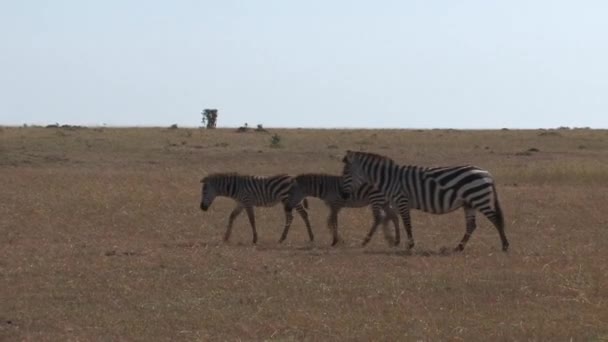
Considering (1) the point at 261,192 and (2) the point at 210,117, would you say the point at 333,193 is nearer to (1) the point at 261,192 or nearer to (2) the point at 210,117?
(1) the point at 261,192

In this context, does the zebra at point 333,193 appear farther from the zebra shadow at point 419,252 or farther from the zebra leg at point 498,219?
the zebra leg at point 498,219

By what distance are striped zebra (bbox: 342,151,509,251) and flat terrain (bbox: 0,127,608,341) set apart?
502 millimetres

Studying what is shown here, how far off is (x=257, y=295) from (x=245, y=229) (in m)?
6.35

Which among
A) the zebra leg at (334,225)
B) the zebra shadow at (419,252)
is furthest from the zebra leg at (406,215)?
the zebra leg at (334,225)

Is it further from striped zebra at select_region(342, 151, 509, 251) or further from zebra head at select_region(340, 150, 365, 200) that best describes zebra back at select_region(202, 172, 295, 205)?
striped zebra at select_region(342, 151, 509, 251)

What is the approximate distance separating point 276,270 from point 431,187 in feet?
12.0

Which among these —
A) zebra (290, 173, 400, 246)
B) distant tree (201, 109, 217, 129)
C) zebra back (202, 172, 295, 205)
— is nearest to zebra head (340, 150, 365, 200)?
zebra (290, 173, 400, 246)

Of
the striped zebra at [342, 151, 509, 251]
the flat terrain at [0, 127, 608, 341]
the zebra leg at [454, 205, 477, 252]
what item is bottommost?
the flat terrain at [0, 127, 608, 341]

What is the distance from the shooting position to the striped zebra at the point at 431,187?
14.4m

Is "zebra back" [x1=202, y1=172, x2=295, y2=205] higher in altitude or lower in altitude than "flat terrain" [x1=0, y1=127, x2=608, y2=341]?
higher

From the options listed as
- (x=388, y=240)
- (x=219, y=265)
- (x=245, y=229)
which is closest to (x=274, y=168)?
(x=245, y=229)

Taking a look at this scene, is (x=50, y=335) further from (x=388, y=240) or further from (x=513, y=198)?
(x=513, y=198)

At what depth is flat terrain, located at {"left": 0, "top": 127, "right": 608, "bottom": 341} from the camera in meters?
9.09

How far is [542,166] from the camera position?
2772cm
